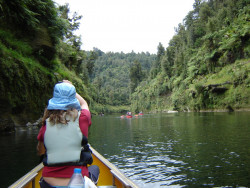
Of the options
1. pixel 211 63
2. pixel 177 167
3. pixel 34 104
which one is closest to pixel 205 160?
pixel 177 167

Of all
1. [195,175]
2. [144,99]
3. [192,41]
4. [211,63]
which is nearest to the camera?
[195,175]

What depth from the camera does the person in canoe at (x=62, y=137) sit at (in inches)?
85.6

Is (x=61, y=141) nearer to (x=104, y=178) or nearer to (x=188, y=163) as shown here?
(x=104, y=178)

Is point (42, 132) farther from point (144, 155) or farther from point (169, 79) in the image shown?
point (169, 79)

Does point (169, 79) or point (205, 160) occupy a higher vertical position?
point (169, 79)

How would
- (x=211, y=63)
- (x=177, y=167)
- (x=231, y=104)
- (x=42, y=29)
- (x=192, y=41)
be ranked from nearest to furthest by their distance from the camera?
(x=177, y=167), (x=42, y=29), (x=231, y=104), (x=211, y=63), (x=192, y=41)

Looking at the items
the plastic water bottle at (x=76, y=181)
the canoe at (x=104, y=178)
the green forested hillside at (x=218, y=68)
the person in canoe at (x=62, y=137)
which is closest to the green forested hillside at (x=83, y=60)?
the green forested hillside at (x=218, y=68)

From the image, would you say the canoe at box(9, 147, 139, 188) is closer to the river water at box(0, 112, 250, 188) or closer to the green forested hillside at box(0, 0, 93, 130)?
the river water at box(0, 112, 250, 188)

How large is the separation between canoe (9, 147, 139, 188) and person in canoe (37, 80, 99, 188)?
122 centimetres

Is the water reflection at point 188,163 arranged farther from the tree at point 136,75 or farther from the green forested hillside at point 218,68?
the tree at point 136,75

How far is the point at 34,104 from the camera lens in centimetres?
1387

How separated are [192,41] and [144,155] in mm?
64598

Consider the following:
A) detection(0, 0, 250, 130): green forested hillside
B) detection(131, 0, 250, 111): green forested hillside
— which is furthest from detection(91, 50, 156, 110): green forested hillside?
detection(131, 0, 250, 111): green forested hillside

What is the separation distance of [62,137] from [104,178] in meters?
2.65
